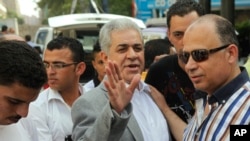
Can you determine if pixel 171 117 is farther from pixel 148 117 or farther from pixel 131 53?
pixel 131 53

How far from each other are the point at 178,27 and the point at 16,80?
1521 mm

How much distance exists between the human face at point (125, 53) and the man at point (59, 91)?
0.72 meters

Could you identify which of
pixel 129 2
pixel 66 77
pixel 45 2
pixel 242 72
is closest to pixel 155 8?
pixel 129 2

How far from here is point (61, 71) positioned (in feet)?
11.5

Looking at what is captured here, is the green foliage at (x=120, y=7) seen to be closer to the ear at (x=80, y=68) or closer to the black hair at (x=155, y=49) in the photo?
the black hair at (x=155, y=49)

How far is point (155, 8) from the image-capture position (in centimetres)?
1877

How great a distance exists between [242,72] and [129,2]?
27404 mm

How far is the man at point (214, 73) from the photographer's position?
218 centimetres

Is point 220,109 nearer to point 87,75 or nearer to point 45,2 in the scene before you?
point 87,75

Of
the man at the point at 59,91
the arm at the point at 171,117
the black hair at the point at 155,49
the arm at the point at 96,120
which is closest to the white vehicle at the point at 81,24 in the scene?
the black hair at the point at 155,49

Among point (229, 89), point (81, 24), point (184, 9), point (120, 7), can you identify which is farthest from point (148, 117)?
point (120, 7)

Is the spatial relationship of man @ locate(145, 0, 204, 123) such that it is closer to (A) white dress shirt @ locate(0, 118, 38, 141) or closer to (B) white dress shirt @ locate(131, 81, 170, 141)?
(B) white dress shirt @ locate(131, 81, 170, 141)

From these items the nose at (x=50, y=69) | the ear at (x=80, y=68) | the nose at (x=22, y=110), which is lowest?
the ear at (x=80, y=68)

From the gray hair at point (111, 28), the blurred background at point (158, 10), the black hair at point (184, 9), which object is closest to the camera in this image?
the gray hair at point (111, 28)
